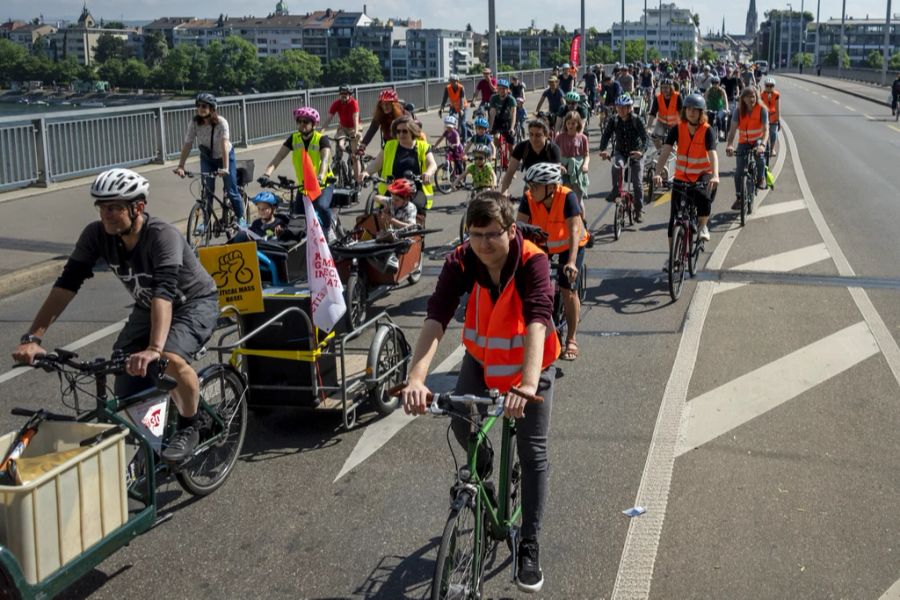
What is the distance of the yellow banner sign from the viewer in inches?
252

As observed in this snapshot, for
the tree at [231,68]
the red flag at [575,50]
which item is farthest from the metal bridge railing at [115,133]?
the tree at [231,68]

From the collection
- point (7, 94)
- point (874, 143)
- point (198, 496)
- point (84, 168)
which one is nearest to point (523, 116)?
point (874, 143)

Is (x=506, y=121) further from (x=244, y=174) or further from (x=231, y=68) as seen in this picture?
(x=231, y=68)

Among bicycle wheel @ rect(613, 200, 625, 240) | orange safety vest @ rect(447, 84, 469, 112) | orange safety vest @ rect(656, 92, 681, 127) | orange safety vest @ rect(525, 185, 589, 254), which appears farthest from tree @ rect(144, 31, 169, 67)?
orange safety vest @ rect(525, 185, 589, 254)

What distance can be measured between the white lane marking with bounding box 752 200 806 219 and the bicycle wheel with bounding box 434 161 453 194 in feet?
18.5

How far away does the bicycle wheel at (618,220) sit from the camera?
14094 millimetres

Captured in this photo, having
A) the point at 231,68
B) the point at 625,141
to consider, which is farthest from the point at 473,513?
the point at 231,68

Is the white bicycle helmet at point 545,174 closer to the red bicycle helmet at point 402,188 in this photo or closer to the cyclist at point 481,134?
the red bicycle helmet at point 402,188

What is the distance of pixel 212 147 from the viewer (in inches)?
547

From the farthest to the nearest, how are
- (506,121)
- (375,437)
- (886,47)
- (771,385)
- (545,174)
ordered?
(886,47) → (506,121) → (545,174) → (771,385) → (375,437)

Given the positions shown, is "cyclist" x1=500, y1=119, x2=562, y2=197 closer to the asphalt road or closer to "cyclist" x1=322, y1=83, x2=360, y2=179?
the asphalt road

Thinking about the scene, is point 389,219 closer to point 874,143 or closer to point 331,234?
point 331,234

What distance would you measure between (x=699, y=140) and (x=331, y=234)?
4.10 meters

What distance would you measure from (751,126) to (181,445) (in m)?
12.4
